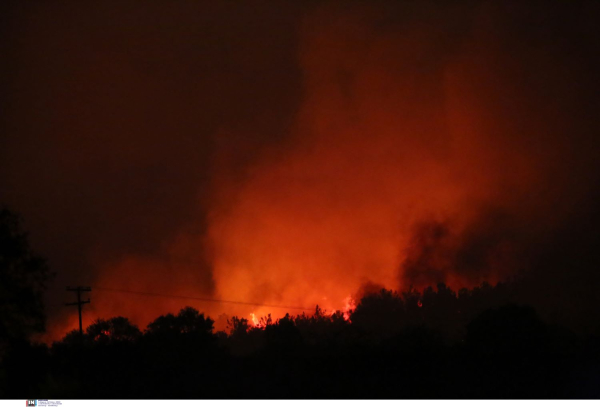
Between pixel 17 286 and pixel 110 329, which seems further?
pixel 110 329

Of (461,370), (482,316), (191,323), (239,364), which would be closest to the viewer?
(461,370)

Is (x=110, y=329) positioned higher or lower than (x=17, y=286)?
higher

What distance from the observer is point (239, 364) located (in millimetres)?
37969

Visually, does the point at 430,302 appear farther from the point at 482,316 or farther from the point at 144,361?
the point at 144,361

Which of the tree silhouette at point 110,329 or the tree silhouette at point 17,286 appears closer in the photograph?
the tree silhouette at point 17,286

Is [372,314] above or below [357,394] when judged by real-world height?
above

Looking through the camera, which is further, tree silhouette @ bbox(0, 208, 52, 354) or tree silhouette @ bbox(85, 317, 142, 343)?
tree silhouette @ bbox(85, 317, 142, 343)

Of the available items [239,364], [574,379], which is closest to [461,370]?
[574,379]

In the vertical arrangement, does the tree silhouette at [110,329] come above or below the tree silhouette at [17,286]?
above

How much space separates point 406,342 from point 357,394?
12.7 meters

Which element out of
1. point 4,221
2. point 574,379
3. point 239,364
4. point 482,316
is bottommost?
point 574,379

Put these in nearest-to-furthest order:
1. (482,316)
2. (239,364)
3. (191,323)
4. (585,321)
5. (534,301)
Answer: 1. (239,364)
2. (482,316)
3. (191,323)
4. (585,321)
5. (534,301)

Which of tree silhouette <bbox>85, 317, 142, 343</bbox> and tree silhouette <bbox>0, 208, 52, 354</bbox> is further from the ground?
tree silhouette <bbox>85, 317, 142, 343</bbox>

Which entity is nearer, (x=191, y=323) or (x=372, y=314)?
(x=191, y=323)
